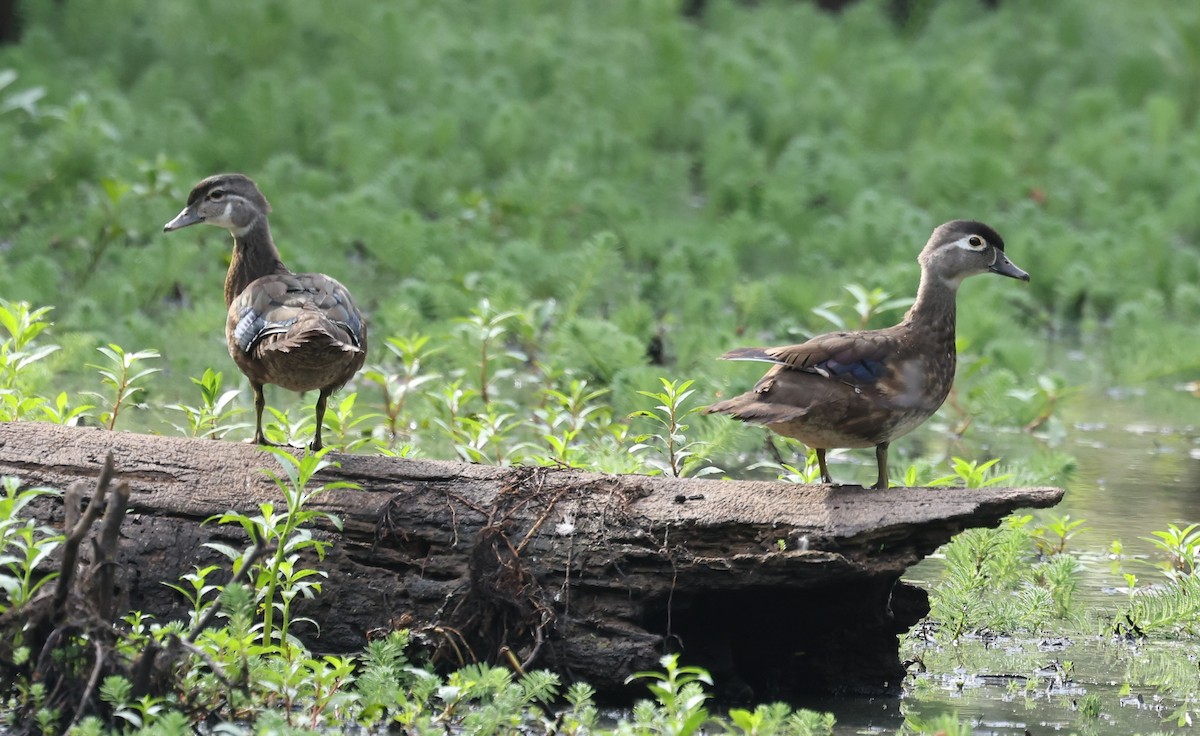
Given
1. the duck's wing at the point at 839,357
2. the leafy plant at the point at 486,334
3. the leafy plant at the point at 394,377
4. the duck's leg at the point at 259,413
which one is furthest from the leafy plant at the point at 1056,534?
the duck's leg at the point at 259,413

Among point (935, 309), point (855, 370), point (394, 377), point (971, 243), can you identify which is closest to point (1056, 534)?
point (971, 243)

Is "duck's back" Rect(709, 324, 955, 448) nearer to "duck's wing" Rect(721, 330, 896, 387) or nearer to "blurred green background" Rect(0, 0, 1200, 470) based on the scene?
"duck's wing" Rect(721, 330, 896, 387)

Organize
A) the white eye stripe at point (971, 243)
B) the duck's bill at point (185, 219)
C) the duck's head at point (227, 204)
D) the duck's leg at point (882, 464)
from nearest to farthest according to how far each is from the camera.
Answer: the duck's leg at point (882, 464), the white eye stripe at point (971, 243), the duck's head at point (227, 204), the duck's bill at point (185, 219)

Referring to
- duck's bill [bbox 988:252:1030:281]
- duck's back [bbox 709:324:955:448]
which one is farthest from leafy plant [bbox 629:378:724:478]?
duck's bill [bbox 988:252:1030:281]

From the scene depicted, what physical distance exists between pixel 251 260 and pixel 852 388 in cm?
267

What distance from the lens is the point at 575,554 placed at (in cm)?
523

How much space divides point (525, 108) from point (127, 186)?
13.3 ft

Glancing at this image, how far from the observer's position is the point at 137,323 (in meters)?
9.10

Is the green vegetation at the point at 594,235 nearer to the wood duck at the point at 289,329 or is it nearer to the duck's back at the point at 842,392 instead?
the wood duck at the point at 289,329

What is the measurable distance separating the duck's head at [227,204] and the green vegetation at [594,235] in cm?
77

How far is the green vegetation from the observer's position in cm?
612

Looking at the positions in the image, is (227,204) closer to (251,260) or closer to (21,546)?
(251,260)

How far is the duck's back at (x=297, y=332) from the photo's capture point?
5945 millimetres

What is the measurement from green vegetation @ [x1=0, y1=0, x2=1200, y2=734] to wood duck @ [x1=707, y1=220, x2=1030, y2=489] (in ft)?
1.94
